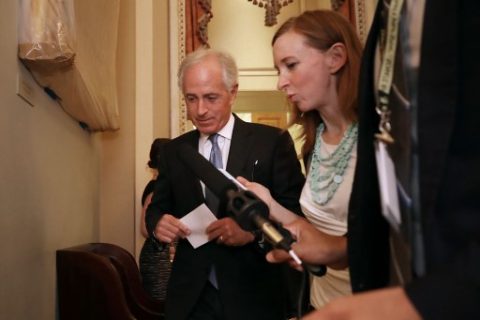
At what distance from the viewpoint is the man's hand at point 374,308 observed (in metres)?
0.39

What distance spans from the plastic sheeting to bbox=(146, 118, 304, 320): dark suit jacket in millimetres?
578

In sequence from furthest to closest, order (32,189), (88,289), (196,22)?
(196,22) < (88,289) < (32,189)

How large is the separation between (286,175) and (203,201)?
0.90 ft

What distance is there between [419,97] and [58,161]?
194 cm

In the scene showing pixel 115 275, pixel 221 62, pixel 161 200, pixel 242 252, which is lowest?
pixel 115 275

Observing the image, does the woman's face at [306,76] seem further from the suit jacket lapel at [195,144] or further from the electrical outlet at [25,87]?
the electrical outlet at [25,87]

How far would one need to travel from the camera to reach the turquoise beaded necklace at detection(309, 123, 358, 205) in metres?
1.04

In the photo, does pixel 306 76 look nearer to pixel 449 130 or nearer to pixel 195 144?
pixel 195 144

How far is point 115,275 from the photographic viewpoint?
2141 mm

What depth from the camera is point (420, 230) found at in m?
0.44

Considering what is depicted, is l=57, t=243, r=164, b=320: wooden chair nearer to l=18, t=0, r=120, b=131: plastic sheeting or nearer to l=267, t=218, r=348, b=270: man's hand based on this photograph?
l=18, t=0, r=120, b=131: plastic sheeting

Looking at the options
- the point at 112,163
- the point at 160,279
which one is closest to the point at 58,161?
the point at 160,279

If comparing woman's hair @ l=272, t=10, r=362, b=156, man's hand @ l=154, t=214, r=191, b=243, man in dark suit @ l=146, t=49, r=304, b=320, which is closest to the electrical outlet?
man in dark suit @ l=146, t=49, r=304, b=320

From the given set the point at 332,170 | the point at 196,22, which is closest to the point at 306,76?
the point at 332,170
